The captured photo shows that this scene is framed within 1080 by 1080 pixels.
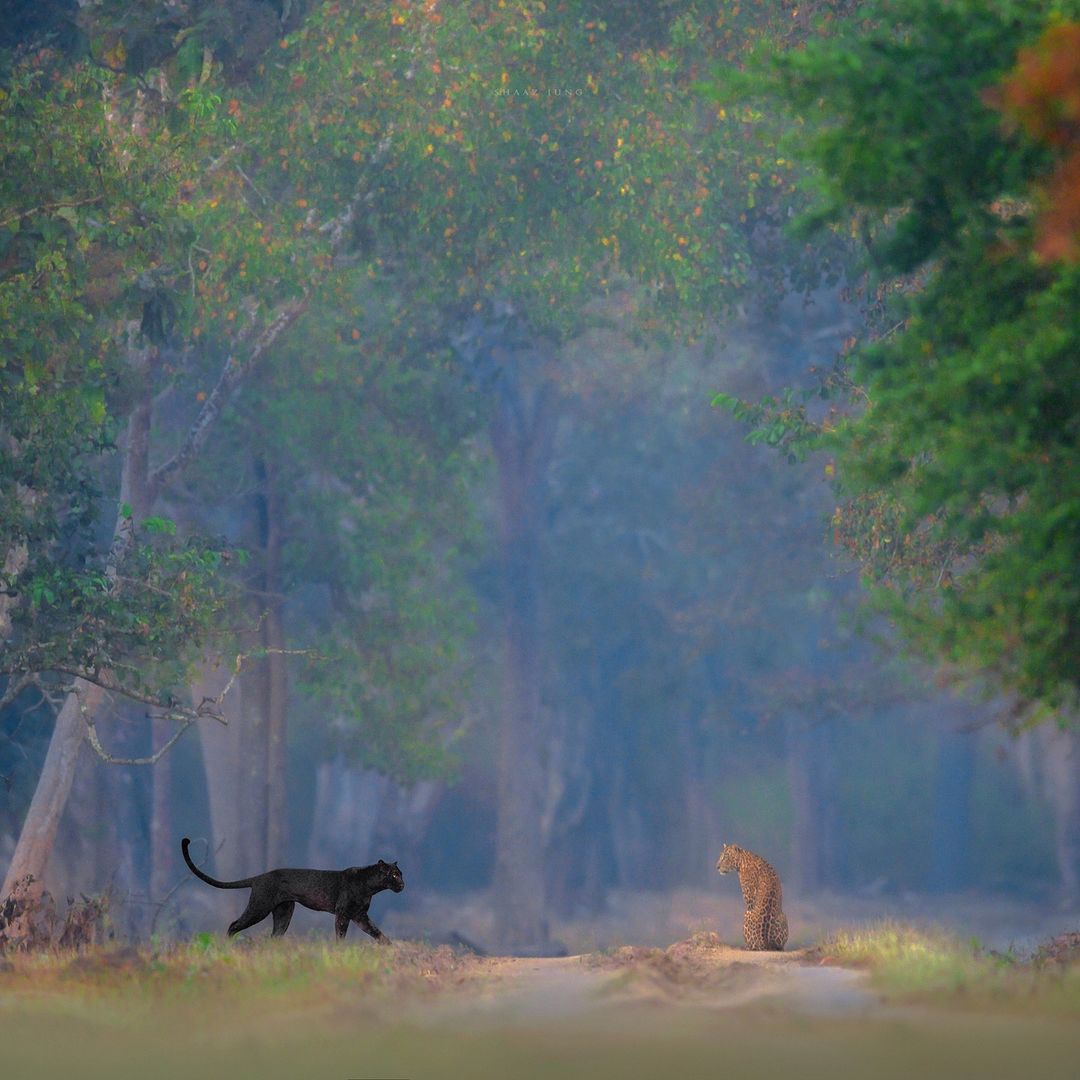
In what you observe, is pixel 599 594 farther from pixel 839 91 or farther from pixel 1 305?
pixel 839 91

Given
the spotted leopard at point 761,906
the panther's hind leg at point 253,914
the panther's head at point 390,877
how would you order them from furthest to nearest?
the spotted leopard at point 761,906, the panther's head at point 390,877, the panther's hind leg at point 253,914

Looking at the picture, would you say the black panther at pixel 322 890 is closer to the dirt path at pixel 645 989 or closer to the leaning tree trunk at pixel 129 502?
the dirt path at pixel 645 989

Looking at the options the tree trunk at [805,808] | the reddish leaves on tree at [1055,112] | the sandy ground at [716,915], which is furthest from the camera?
the tree trunk at [805,808]

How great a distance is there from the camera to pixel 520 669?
36.7 m

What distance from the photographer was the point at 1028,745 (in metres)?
40.7

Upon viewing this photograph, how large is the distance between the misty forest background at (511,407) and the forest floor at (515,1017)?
7.79 ft

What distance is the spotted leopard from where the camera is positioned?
16.9 m

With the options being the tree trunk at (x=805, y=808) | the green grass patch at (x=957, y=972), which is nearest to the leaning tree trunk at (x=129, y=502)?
the green grass patch at (x=957, y=972)

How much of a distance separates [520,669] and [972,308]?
86.1 feet

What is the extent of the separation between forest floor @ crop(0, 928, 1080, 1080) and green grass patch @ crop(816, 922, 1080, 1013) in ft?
0.14

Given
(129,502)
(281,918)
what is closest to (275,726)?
(129,502)

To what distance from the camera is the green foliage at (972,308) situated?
34.0 ft

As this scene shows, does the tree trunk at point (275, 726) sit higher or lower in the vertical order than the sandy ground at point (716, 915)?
higher

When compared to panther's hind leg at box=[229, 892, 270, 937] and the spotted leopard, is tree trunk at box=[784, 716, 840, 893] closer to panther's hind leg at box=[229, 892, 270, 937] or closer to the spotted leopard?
the spotted leopard
